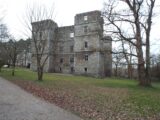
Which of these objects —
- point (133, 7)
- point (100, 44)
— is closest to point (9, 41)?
point (100, 44)

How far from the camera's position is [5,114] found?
7094 millimetres

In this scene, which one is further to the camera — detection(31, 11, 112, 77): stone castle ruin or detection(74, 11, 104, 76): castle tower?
detection(31, 11, 112, 77): stone castle ruin

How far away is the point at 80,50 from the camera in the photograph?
48031 mm

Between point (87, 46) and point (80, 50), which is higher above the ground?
point (87, 46)

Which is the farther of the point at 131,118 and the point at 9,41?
the point at 9,41

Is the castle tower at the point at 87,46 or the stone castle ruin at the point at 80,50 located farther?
the stone castle ruin at the point at 80,50

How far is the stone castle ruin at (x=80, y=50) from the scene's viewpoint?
45244mm

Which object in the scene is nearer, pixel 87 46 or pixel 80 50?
pixel 87 46

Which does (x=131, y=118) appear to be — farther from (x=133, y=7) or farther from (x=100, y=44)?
(x=100, y=44)

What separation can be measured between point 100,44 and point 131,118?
39353 millimetres

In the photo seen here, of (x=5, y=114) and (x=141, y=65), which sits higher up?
(x=141, y=65)

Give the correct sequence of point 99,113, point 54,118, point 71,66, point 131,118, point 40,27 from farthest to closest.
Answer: point 71,66
point 40,27
point 99,113
point 131,118
point 54,118

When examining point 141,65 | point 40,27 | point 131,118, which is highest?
point 40,27

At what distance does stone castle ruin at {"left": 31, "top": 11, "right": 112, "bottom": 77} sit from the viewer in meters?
45.2
